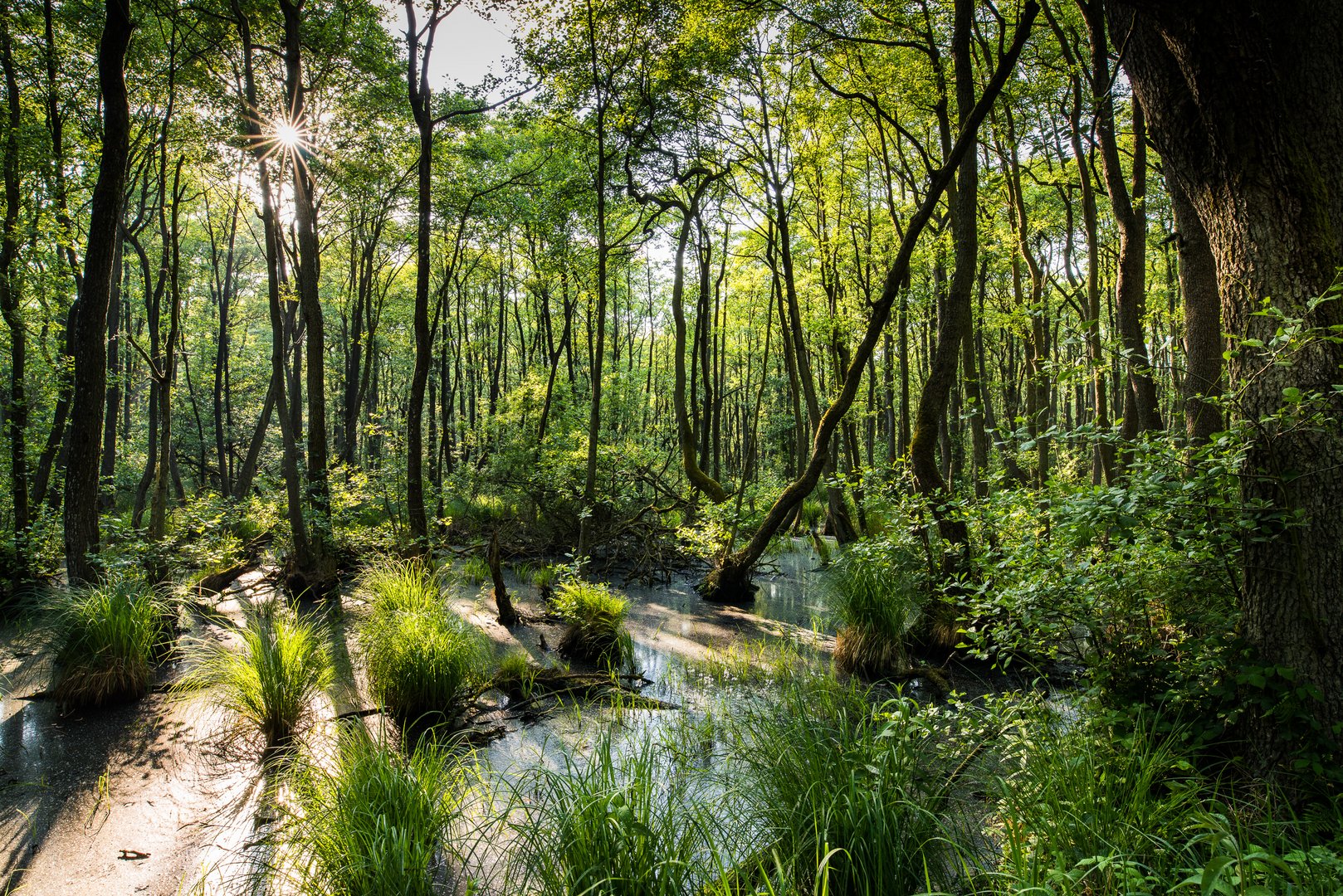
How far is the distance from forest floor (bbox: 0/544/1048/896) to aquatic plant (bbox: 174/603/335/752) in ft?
0.70

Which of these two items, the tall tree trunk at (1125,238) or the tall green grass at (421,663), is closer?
the tall green grass at (421,663)

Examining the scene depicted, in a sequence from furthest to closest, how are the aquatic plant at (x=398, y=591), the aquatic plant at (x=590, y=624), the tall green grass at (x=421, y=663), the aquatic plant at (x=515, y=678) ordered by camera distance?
the aquatic plant at (x=590, y=624)
the aquatic plant at (x=398, y=591)
the aquatic plant at (x=515, y=678)
the tall green grass at (x=421, y=663)

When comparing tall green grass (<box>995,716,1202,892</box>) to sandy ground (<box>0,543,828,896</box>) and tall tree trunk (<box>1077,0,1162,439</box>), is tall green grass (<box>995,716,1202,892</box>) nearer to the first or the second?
sandy ground (<box>0,543,828,896</box>)

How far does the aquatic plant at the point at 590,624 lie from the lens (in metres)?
6.76

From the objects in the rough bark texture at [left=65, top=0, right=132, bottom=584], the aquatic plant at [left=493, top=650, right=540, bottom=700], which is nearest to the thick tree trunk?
the aquatic plant at [left=493, top=650, right=540, bottom=700]

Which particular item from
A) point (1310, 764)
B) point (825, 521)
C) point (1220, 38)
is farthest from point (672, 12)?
point (825, 521)

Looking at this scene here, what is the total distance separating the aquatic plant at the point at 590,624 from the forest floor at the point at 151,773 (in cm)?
30

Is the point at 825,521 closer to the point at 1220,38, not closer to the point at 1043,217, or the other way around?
the point at 1043,217

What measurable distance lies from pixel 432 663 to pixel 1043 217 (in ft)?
49.1

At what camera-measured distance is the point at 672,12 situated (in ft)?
31.3

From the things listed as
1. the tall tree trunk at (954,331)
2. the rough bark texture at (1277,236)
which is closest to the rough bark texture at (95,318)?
the tall tree trunk at (954,331)

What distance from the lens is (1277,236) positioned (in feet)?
9.22

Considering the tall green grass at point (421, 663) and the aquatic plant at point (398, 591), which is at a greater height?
the aquatic plant at point (398, 591)

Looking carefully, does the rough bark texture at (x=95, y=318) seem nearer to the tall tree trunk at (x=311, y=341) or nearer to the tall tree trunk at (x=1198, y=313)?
the tall tree trunk at (x=311, y=341)
